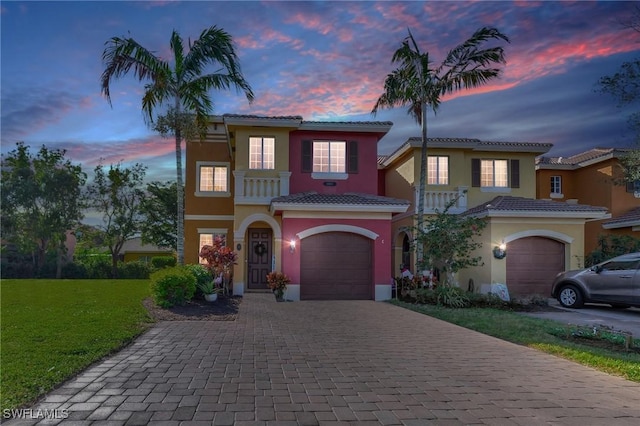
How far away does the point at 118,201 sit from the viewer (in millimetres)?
32344

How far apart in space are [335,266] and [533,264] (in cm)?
744

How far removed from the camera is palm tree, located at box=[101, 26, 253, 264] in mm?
14586

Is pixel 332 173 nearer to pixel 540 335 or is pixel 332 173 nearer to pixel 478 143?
pixel 478 143

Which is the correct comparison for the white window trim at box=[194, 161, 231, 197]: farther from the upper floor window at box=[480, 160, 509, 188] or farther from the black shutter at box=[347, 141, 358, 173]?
the upper floor window at box=[480, 160, 509, 188]

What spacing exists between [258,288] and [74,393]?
43.4ft

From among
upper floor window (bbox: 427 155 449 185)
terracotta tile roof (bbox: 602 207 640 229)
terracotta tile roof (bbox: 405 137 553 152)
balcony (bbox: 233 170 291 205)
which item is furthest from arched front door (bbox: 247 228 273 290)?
terracotta tile roof (bbox: 602 207 640 229)

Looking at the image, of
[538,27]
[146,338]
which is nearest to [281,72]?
[538,27]

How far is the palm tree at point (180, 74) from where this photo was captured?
14.6 meters

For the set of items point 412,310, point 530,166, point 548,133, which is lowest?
point 412,310

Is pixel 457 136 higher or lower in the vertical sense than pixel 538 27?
lower

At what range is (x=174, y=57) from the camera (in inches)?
602

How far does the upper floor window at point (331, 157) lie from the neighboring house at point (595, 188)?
11501 millimetres

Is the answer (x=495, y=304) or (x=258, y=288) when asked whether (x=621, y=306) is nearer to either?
(x=495, y=304)

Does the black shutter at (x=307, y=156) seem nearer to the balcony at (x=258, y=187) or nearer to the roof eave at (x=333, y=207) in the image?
the balcony at (x=258, y=187)
